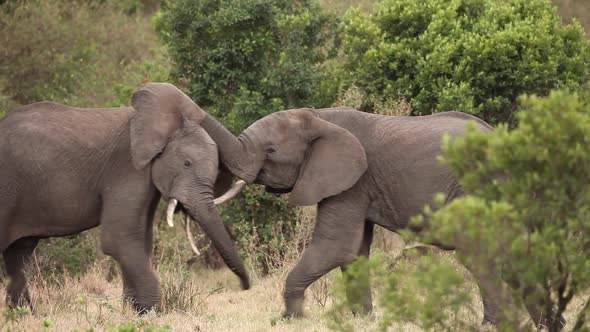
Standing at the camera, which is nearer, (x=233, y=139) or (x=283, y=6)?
(x=233, y=139)

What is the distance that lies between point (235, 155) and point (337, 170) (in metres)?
0.95

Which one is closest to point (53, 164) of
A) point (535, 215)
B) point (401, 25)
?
point (535, 215)

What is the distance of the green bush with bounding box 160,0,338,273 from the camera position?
15359mm

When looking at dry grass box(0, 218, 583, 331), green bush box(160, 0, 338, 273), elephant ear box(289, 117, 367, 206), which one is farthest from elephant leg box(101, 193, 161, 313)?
green bush box(160, 0, 338, 273)

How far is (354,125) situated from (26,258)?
3.57 metres

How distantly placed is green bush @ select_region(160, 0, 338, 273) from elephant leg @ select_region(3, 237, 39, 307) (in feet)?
13.1

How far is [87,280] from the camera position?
1352 centimetres

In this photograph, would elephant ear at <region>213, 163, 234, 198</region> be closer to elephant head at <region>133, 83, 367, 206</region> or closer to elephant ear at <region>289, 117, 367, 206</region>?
elephant head at <region>133, 83, 367, 206</region>

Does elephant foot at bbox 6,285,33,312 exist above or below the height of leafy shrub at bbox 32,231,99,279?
above

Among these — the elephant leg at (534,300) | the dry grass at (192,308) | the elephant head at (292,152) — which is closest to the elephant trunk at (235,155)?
the elephant head at (292,152)

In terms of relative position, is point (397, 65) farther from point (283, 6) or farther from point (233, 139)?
point (233, 139)

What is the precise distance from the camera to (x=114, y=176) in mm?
10820

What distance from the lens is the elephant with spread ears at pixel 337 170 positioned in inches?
422

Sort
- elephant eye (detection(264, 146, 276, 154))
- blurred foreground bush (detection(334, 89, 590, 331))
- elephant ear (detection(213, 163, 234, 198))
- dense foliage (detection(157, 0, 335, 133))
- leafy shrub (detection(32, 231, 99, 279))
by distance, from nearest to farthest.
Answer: blurred foreground bush (detection(334, 89, 590, 331))
elephant eye (detection(264, 146, 276, 154))
elephant ear (detection(213, 163, 234, 198))
dense foliage (detection(157, 0, 335, 133))
leafy shrub (detection(32, 231, 99, 279))
